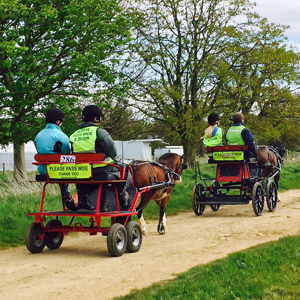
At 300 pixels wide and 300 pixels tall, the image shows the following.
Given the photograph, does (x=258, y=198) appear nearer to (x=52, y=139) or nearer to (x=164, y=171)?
(x=164, y=171)

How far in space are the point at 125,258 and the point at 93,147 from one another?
Result: 1816mm

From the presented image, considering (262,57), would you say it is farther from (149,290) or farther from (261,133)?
(149,290)

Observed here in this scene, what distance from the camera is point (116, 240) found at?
7.89m

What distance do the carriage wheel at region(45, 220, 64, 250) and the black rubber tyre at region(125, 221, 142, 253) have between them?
1.34 meters

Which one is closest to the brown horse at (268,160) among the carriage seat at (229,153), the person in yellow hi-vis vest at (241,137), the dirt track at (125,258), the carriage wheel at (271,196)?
the carriage wheel at (271,196)

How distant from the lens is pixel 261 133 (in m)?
27.0

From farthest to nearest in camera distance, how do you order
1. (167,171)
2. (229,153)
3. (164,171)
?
(229,153) → (167,171) → (164,171)

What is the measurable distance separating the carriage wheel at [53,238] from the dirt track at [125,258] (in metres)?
0.15

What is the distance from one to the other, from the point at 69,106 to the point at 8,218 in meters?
9.82

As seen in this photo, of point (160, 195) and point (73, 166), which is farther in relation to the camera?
point (160, 195)

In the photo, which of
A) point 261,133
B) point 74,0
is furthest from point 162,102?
point 74,0

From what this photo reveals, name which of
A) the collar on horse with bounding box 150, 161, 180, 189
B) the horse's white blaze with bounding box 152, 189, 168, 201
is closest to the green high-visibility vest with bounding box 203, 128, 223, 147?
the collar on horse with bounding box 150, 161, 180, 189

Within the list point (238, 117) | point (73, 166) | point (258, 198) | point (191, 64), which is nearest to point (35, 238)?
point (73, 166)

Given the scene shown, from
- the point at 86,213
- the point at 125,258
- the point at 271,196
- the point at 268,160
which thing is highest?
the point at 268,160
